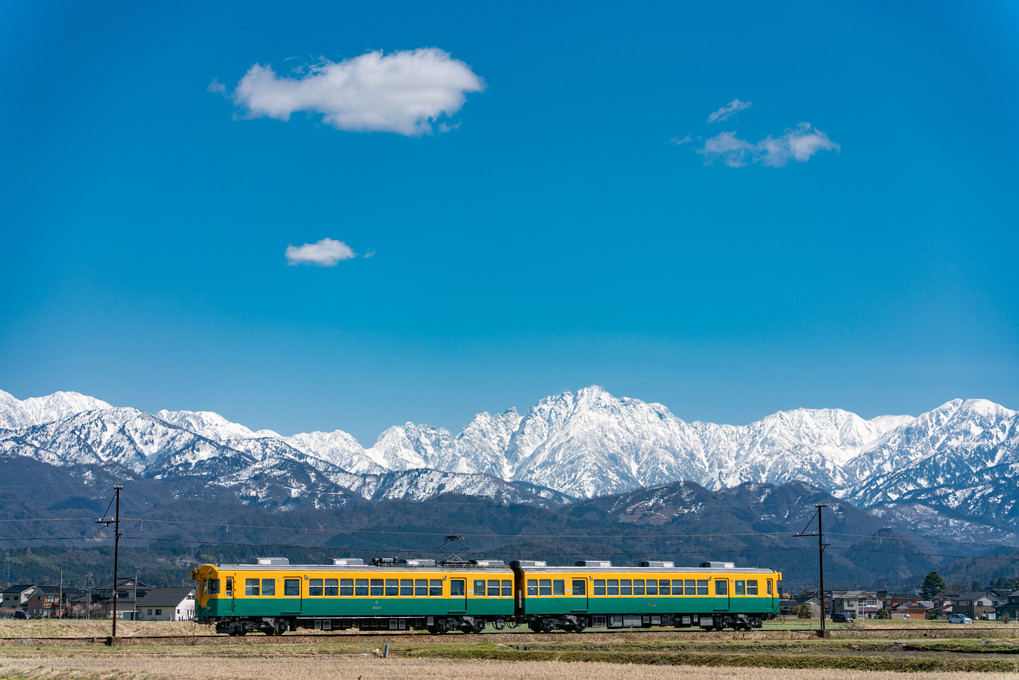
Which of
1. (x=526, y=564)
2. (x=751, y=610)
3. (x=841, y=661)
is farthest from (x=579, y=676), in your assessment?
(x=751, y=610)

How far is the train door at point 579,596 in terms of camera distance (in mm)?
69688

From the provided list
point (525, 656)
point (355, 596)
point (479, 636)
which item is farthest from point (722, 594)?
point (355, 596)

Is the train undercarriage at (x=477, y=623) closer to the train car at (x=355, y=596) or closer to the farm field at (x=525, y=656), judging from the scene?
the train car at (x=355, y=596)

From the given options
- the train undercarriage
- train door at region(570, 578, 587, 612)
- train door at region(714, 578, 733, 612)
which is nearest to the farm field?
the train undercarriage

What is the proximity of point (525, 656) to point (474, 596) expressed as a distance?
14.4 metres

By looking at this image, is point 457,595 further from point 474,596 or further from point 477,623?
point 477,623

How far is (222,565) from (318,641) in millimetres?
7392

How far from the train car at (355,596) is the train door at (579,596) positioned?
160 inches

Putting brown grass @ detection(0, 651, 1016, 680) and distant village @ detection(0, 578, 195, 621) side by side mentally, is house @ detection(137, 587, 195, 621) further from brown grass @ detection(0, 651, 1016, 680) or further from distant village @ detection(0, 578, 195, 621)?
brown grass @ detection(0, 651, 1016, 680)

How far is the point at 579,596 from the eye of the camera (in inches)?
2749

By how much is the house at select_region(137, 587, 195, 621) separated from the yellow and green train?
88.6m

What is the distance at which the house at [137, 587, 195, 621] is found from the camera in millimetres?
150363

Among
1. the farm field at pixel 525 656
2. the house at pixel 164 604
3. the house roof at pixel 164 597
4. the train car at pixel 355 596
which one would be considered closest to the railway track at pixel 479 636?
the farm field at pixel 525 656

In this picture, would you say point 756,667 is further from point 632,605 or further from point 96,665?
point 96,665
